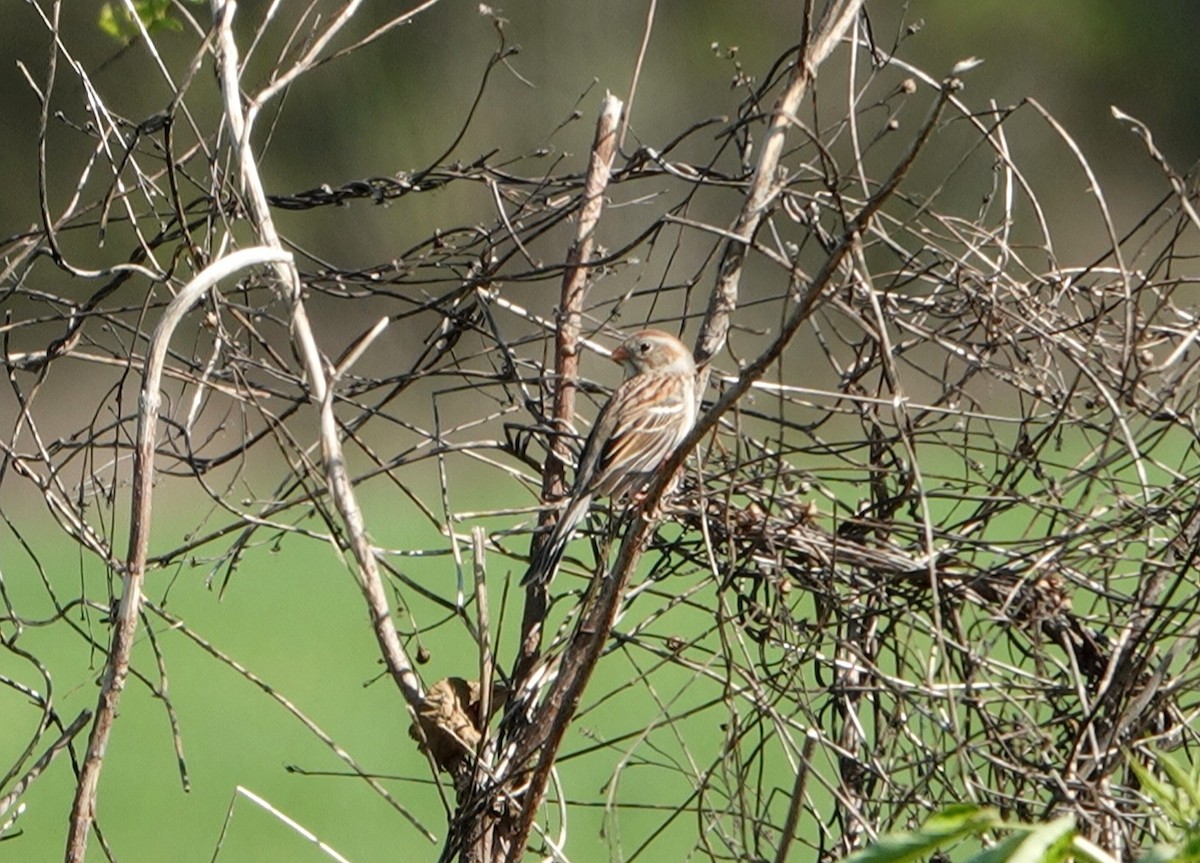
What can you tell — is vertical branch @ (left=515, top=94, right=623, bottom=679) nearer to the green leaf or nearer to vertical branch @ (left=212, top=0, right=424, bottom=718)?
vertical branch @ (left=212, top=0, right=424, bottom=718)

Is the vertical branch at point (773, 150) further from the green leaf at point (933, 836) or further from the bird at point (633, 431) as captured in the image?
the green leaf at point (933, 836)

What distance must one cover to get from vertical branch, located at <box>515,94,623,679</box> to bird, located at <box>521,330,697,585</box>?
5 centimetres

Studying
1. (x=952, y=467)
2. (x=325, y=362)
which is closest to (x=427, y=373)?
(x=325, y=362)

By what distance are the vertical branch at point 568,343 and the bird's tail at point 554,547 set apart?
0.02m

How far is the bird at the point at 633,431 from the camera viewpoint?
3036 millimetres

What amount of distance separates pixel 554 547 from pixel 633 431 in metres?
1.53

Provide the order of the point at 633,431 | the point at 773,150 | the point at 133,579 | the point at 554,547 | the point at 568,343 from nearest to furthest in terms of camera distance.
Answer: the point at 133,579 < the point at 773,150 < the point at 554,547 < the point at 568,343 < the point at 633,431

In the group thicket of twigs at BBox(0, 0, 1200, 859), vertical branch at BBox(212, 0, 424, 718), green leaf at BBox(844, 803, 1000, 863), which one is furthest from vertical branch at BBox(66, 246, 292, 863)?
green leaf at BBox(844, 803, 1000, 863)

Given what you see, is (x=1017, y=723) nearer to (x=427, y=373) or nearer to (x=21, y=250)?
(x=427, y=373)

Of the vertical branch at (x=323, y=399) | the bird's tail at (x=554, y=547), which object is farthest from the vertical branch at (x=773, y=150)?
the vertical branch at (x=323, y=399)

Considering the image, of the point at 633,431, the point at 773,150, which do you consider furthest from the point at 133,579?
the point at 633,431

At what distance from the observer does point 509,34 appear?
77.2ft

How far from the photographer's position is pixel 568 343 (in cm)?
322

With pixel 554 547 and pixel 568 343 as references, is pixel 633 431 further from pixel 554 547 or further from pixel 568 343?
pixel 554 547
